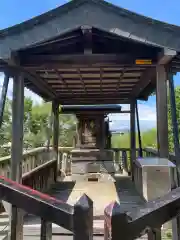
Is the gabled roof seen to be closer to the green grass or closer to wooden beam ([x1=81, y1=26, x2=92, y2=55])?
wooden beam ([x1=81, y1=26, x2=92, y2=55])

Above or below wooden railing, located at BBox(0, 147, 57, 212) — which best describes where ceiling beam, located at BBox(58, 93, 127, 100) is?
above

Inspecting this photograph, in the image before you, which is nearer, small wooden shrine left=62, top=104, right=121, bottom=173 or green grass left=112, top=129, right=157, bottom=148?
small wooden shrine left=62, top=104, right=121, bottom=173

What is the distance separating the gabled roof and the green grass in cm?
522

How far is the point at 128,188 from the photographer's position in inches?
254

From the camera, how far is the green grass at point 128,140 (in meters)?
8.76

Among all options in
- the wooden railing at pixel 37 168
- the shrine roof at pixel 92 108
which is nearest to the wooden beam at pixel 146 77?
the shrine roof at pixel 92 108

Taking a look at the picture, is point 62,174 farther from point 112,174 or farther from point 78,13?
point 78,13

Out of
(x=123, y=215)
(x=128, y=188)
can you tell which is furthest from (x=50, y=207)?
(x=128, y=188)

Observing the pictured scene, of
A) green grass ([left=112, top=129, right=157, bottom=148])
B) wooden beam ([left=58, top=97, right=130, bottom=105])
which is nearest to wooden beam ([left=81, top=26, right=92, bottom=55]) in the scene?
wooden beam ([left=58, top=97, right=130, bottom=105])

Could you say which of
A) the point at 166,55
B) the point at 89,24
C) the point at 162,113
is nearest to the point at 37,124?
the point at 162,113

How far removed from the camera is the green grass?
8758mm

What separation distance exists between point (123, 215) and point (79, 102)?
23.0 feet

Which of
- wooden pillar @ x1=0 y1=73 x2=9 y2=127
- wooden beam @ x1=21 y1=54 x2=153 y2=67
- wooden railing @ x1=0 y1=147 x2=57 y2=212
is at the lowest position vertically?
wooden railing @ x1=0 y1=147 x2=57 y2=212

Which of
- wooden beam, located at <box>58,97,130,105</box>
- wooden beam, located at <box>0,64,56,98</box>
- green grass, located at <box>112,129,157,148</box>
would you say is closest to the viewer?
wooden beam, located at <box>0,64,56,98</box>
